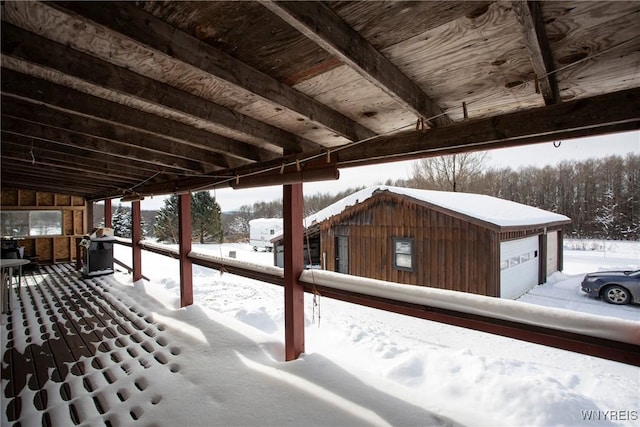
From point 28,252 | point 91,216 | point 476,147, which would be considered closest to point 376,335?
point 476,147

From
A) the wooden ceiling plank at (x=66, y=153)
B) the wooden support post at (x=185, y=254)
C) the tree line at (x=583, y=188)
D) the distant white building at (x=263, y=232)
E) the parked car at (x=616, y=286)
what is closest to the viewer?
the wooden ceiling plank at (x=66, y=153)

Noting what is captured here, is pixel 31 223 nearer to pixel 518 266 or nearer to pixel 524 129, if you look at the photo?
pixel 524 129

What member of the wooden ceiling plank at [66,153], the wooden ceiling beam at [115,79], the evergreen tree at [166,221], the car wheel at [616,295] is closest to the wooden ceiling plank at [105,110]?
the wooden ceiling beam at [115,79]

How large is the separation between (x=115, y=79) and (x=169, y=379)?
2283 mm

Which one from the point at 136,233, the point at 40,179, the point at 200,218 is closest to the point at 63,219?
the point at 40,179

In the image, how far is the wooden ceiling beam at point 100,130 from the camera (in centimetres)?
216

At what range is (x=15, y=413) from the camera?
203 cm

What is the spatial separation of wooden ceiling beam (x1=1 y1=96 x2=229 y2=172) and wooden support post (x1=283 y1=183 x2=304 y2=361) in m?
1.21

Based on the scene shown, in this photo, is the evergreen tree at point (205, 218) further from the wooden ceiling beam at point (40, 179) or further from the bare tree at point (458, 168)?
the bare tree at point (458, 168)

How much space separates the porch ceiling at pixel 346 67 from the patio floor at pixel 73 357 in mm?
2068

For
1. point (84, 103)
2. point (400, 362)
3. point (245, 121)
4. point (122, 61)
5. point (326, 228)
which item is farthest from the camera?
point (326, 228)

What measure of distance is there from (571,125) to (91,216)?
1124cm

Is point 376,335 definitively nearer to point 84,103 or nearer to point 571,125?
point 571,125

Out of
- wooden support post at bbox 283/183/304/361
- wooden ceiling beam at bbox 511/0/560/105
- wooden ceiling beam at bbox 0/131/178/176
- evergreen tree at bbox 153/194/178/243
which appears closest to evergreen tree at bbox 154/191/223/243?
evergreen tree at bbox 153/194/178/243
